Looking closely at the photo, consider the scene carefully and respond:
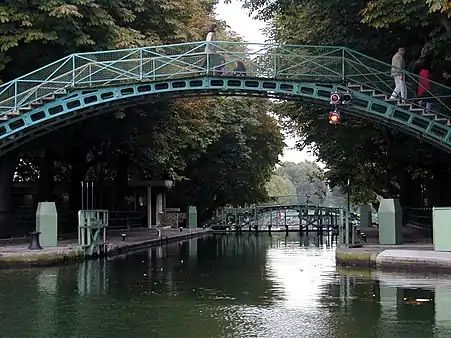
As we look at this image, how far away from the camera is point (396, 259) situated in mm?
19750

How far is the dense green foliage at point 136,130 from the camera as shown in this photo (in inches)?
1054

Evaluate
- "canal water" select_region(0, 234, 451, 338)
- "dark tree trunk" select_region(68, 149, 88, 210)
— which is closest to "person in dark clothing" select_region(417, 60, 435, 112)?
"canal water" select_region(0, 234, 451, 338)

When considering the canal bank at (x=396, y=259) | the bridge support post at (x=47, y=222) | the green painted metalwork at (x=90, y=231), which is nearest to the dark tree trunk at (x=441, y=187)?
the canal bank at (x=396, y=259)

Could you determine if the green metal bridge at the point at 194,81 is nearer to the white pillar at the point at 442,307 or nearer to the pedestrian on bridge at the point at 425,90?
the pedestrian on bridge at the point at 425,90

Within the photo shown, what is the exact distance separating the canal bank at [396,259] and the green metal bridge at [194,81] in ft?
16.5

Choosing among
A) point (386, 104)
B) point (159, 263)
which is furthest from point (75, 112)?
point (386, 104)

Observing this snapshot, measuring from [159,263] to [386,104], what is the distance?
9347mm

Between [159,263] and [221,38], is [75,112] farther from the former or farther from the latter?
[221,38]

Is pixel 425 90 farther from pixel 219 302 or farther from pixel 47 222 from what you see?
pixel 47 222

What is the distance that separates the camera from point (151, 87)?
25922mm

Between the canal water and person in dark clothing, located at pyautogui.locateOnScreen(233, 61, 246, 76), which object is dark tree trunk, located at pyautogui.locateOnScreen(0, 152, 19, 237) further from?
person in dark clothing, located at pyautogui.locateOnScreen(233, 61, 246, 76)

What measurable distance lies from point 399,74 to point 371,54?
3547 mm

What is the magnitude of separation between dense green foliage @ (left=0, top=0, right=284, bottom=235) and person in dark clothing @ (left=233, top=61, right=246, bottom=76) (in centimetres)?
480

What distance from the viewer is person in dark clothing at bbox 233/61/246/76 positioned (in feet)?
83.4
